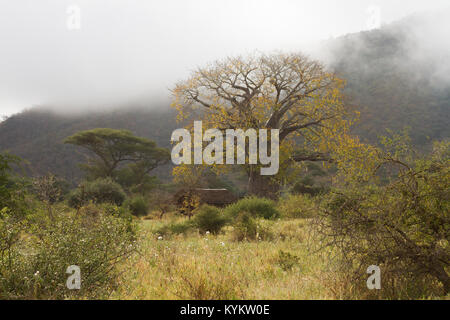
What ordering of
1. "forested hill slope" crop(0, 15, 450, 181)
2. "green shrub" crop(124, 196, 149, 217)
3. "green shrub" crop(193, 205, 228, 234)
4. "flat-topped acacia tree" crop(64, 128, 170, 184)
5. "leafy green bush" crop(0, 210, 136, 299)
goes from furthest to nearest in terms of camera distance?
"forested hill slope" crop(0, 15, 450, 181) < "flat-topped acacia tree" crop(64, 128, 170, 184) < "green shrub" crop(124, 196, 149, 217) < "green shrub" crop(193, 205, 228, 234) < "leafy green bush" crop(0, 210, 136, 299)

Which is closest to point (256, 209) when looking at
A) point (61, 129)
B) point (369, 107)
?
point (369, 107)

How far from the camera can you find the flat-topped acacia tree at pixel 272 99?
16.9 m

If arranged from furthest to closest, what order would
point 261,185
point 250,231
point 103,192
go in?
point 103,192 → point 261,185 → point 250,231

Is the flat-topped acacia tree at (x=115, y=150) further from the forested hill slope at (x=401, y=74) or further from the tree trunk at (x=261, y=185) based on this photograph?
the tree trunk at (x=261, y=185)

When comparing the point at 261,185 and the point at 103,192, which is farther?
the point at 103,192

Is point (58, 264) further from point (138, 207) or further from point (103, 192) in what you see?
point (103, 192)

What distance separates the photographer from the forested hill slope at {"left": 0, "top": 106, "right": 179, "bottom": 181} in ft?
179

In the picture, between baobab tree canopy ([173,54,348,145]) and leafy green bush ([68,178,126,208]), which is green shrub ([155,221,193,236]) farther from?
leafy green bush ([68,178,126,208])

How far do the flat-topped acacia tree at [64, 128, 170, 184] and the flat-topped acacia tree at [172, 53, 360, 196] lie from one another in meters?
20.0

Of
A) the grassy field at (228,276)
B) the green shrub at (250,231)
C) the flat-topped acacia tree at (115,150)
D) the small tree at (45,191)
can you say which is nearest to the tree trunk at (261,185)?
the green shrub at (250,231)

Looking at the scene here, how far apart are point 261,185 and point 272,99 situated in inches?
170

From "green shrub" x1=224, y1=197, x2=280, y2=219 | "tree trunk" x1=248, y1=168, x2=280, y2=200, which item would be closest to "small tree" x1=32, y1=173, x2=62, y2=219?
"green shrub" x1=224, y1=197, x2=280, y2=219

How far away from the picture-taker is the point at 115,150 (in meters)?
37.2

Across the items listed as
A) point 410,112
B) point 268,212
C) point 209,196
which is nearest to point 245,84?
point 209,196
